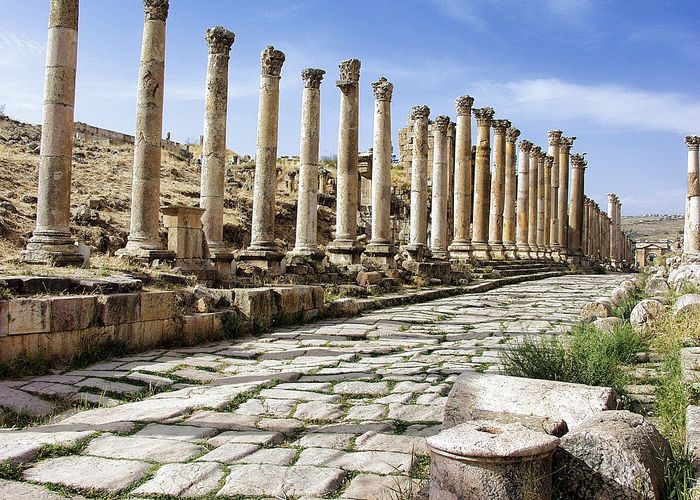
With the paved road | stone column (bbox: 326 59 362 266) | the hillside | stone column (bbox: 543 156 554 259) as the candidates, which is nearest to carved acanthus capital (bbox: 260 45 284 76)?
stone column (bbox: 326 59 362 266)

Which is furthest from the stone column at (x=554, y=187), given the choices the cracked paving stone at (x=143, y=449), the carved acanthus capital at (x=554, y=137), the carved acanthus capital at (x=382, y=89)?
the cracked paving stone at (x=143, y=449)

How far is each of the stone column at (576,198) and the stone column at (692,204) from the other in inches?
265

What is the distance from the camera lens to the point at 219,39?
15156 mm

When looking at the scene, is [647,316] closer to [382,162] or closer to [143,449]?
[143,449]

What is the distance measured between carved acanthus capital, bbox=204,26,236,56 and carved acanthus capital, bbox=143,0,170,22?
1.88m

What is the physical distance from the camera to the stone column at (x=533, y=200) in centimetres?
3407

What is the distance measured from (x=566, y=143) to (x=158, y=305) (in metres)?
33.2

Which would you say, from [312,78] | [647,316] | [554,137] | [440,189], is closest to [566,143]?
[554,137]

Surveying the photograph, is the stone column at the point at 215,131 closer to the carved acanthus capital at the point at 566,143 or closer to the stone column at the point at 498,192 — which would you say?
the stone column at the point at 498,192

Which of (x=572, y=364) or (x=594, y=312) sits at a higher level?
(x=594, y=312)

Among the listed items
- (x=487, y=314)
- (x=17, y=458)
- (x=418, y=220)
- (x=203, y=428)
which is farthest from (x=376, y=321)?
(x=418, y=220)

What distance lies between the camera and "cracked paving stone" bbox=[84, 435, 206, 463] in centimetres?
441

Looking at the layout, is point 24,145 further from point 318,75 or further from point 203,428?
point 203,428

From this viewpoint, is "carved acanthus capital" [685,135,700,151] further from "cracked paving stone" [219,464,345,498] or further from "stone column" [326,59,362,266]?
"cracked paving stone" [219,464,345,498]
